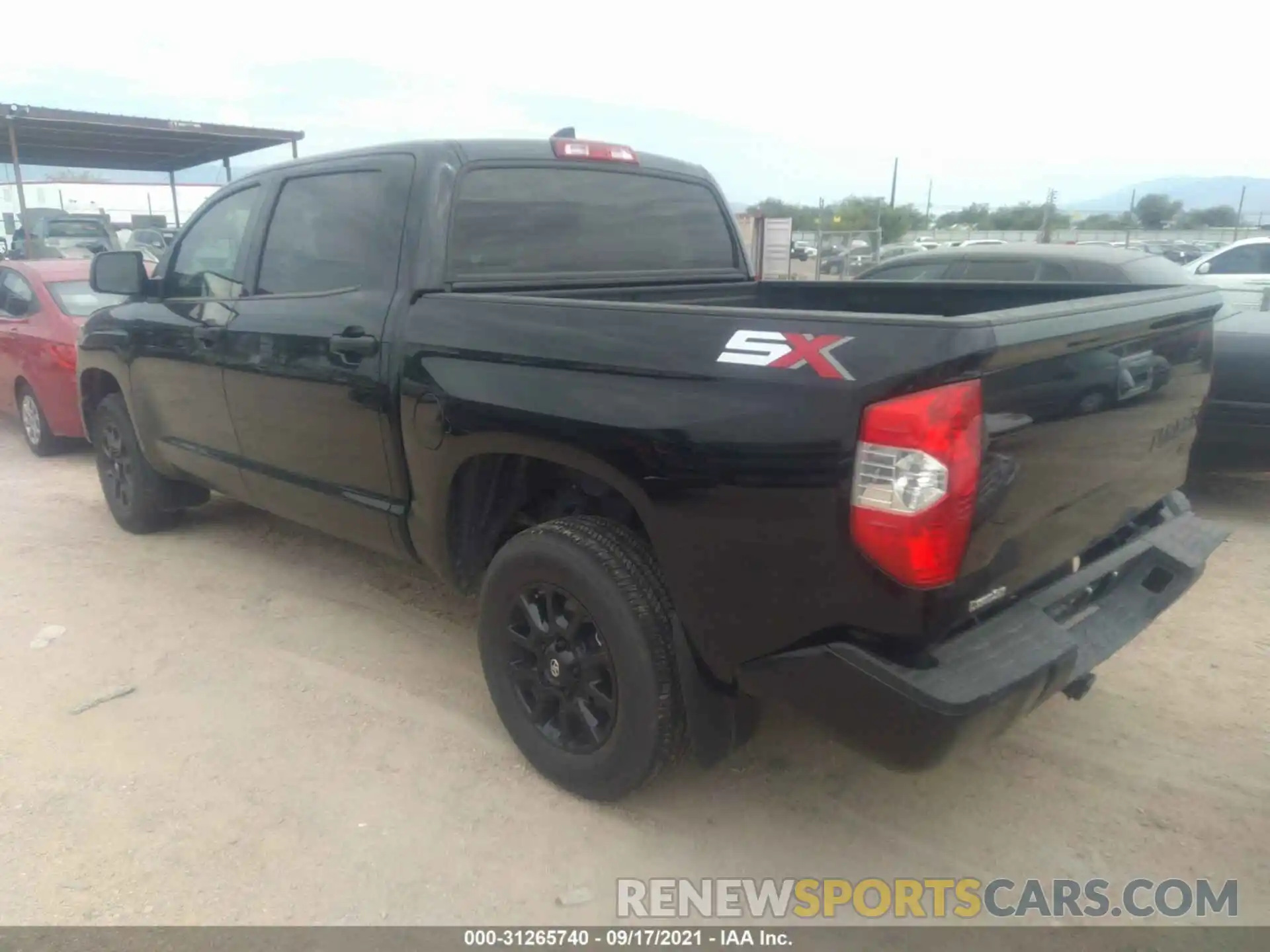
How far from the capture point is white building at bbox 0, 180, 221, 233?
42250mm

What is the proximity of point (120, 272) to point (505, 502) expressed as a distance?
2.74 meters

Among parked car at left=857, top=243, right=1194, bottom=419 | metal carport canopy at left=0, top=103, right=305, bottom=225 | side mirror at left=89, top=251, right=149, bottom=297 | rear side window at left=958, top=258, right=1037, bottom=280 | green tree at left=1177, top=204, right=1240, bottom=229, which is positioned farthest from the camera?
green tree at left=1177, top=204, right=1240, bottom=229

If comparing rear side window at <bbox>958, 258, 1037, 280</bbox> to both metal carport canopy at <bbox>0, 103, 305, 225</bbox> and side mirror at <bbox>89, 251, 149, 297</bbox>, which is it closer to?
side mirror at <bbox>89, 251, 149, 297</bbox>

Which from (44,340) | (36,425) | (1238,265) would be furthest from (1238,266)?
(36,425)

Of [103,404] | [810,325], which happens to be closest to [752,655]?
[810,325]

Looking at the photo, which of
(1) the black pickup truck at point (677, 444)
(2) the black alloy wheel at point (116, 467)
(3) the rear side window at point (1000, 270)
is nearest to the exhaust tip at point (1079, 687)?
(1) the black pickup truck at point (677, 444)

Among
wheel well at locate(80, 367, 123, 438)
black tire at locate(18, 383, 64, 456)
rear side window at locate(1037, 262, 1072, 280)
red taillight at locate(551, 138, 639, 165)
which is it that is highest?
red taillight at locate(551, 138, 639, 165)

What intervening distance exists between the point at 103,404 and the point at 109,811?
10.8 ft

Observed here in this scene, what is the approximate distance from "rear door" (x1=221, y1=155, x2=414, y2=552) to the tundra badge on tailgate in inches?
59.5

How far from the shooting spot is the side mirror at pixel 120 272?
15.2 feet

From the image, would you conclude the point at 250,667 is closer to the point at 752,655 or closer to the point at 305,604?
the point at 305,604

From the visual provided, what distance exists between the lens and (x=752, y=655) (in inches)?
93.6

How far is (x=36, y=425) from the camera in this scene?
7590 millimetres

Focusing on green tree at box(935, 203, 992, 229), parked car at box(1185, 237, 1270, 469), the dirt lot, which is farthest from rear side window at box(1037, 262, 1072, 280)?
green tree at box(935, 203, 992, 229)
